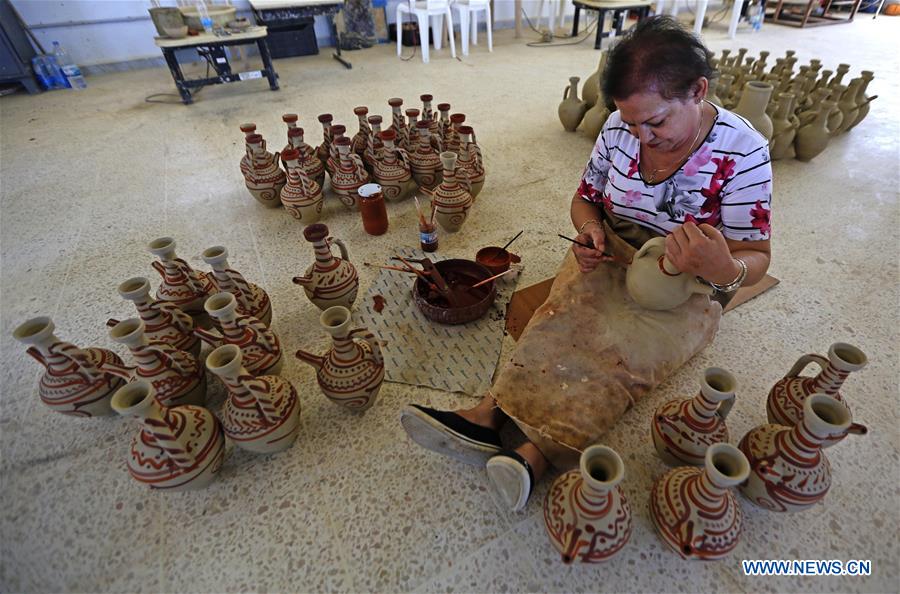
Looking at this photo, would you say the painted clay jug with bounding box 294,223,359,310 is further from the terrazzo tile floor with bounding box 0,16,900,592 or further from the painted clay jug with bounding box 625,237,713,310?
the painted clay jug with bounding box 625,237,713,310

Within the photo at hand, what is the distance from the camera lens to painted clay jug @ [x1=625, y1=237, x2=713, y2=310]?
1.27 metres

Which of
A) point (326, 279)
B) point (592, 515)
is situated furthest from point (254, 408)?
point (592, 515)

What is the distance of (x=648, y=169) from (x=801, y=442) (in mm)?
839

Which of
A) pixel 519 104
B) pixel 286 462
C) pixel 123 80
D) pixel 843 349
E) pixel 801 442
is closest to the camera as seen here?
pixel 801 442

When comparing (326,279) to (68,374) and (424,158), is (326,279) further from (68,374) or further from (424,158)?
(424,158)

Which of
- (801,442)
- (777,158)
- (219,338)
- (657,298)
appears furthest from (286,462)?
(777,158)

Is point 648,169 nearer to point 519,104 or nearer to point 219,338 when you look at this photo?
point 219,338

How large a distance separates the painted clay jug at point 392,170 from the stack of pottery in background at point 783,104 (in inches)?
46.9

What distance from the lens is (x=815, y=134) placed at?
2885 millimetres

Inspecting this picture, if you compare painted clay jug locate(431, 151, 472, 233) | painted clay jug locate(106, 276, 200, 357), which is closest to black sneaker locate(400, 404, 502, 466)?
painted clay jug locate(106, 276, 200, 357)

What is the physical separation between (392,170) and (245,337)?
1417 millimetres

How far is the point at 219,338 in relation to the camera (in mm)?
1469

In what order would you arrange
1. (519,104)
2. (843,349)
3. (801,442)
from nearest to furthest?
(801,442), (843,349), (519,104)

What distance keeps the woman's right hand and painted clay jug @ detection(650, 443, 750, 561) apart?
661 millimetres
